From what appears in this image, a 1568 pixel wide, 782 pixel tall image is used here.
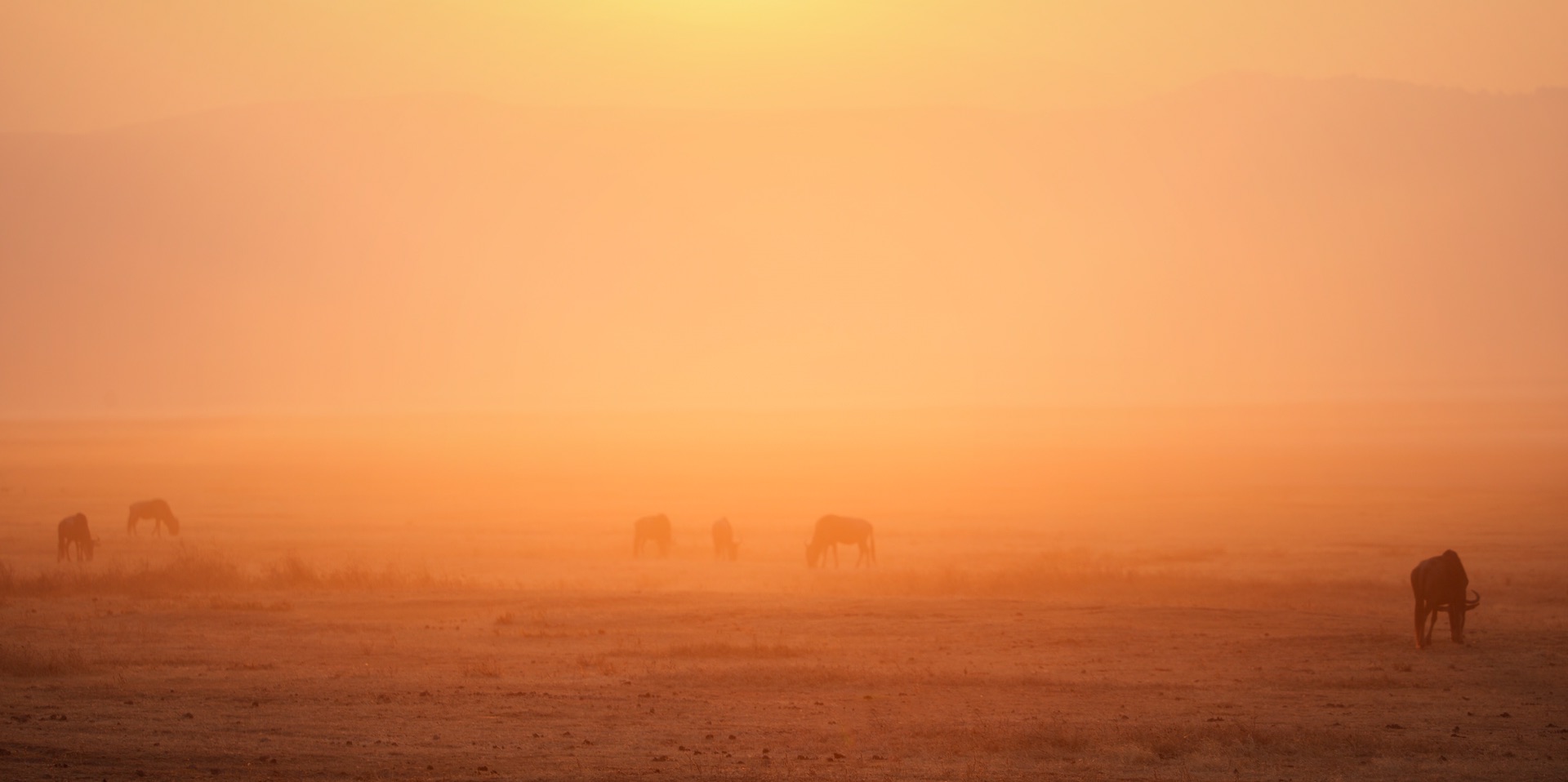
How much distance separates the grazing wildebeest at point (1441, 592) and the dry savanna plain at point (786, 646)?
17.9 inches

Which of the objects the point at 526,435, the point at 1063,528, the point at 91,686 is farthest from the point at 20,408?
the point at 91,686

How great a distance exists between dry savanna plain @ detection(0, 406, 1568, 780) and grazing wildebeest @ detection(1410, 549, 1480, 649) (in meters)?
0.46

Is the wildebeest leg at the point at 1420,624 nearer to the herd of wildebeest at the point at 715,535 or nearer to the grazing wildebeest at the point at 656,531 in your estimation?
the herd of wildebeest at the point at 715,535

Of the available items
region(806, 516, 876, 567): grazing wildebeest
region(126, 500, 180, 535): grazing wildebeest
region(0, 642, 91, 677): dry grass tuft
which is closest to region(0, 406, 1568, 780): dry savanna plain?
region(0, 642, 91, 677): dry grass tuft

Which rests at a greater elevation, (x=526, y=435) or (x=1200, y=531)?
(x=526, y=435)

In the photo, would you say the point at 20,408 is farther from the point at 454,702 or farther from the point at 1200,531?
the point at 454,702

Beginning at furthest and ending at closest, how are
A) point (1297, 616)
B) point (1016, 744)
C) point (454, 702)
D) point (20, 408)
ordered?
point (20, 408), point (1297, 616), point (454, 702), point (1016, 744)

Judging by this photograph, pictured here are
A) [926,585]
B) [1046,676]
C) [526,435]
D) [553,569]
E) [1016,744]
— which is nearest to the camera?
[1016,744]

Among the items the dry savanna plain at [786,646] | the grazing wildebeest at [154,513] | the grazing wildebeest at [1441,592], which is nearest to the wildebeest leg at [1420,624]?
the grazing wildebeest at [1441,592]

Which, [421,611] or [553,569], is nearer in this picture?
[421,611]

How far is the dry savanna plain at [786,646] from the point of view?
1339 centimetres

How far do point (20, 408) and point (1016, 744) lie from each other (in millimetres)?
192308

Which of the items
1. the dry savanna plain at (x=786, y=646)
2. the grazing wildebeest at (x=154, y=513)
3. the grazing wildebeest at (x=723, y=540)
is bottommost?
the dry savanna plain at (x=786, y=646)

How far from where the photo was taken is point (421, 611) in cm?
2291
